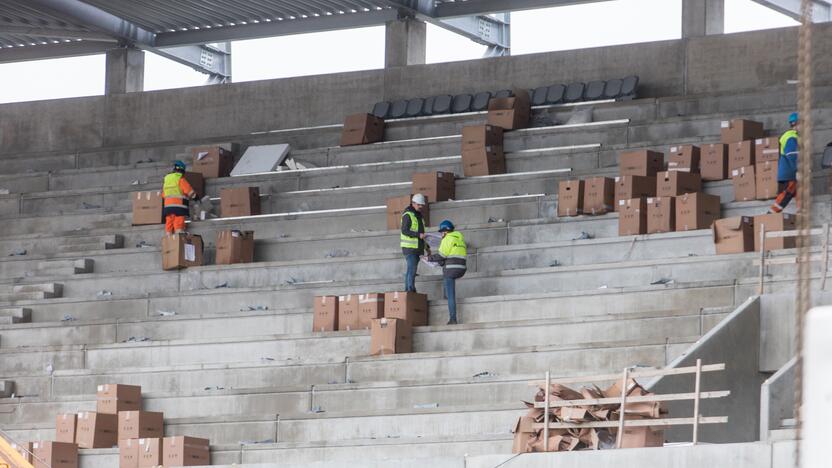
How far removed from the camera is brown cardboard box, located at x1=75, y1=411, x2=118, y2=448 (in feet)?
54.7

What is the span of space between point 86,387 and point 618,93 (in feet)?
29.3

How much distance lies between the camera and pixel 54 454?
53.4 ft

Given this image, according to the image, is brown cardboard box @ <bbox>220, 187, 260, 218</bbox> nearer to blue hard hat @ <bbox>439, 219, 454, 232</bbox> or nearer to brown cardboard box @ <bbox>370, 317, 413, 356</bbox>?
blue hard hat @ <bbox>439, 219, 454, 232</bbox>

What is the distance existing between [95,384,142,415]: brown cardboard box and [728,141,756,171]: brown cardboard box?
25.1 feet

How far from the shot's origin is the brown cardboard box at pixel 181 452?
15.6 m

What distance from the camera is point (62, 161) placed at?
26.2 meters

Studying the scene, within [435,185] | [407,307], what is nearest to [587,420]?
[407,307]

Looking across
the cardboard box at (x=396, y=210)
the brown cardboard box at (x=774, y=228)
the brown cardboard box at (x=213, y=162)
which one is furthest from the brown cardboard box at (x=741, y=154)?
the brown cardboard box at (x=213, y=162)

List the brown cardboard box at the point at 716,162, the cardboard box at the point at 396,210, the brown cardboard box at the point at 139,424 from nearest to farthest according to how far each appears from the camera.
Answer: the brown cardboard box at the point at 139,424 < the brown cardboard box at the point at 716,162 < the cardboard box at the point at 396,210

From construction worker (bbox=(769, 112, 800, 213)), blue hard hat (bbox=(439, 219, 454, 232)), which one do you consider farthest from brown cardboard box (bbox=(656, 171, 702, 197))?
blue hard hat (bbox=(439, 219, 454, 232))

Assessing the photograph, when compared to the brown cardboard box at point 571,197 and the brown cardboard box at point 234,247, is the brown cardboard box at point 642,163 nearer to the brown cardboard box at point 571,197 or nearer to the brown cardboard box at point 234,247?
the brown cardboard box at point 571,197

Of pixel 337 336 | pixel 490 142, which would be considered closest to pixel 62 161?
pixel 490 142

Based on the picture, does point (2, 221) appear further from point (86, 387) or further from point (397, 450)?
point (397, 450)

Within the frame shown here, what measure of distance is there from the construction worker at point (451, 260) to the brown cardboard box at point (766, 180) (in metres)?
3.57
